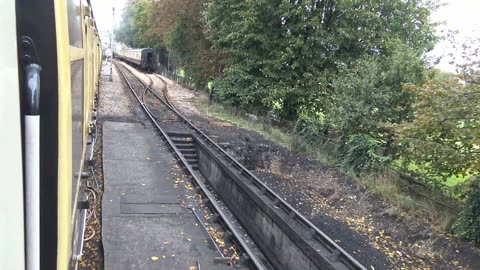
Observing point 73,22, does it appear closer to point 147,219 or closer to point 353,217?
point 147,219

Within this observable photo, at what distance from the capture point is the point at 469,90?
8094 millimetres

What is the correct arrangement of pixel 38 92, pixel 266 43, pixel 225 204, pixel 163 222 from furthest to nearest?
pixel 266 43 < pixel 225 204 < pixel 163 222 < pixel 38 92

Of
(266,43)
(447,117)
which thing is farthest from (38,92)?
(266,43)

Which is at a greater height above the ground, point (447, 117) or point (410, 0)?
point (410, 0)

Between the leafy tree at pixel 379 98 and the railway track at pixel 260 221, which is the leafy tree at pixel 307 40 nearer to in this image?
the leafy tree at pixel 379 98

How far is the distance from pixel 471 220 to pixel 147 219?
21.3ft

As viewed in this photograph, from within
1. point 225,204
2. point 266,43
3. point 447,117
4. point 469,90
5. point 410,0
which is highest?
point 410,0

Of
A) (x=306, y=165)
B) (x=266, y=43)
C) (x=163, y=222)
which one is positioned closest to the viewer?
(x=163, y=222)

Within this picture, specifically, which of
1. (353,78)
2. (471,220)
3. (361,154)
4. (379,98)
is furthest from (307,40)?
(471,220)

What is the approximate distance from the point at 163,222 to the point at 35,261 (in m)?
5.88

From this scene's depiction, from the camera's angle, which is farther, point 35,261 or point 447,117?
point 447,117

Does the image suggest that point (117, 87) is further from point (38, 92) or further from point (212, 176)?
point (38, 92)

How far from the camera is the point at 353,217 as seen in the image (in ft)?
29.9

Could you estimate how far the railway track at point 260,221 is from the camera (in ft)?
23.0
